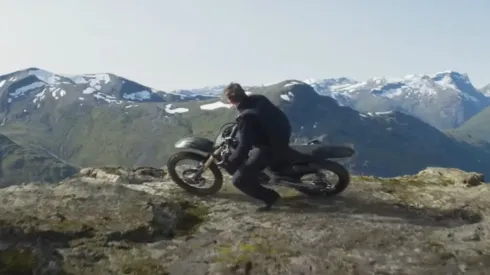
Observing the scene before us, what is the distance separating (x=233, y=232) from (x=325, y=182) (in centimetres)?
409

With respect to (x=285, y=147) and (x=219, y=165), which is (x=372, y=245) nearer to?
(x=285, y=147)

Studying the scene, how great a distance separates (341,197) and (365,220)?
7.35 ft

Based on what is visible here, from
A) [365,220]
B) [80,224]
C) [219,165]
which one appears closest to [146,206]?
[80,224]

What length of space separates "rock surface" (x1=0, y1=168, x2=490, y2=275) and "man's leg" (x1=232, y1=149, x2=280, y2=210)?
1.17 feet

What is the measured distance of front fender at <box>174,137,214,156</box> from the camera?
13.9 metres

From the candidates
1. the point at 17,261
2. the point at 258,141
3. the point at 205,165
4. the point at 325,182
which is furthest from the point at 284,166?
the point at 17,261

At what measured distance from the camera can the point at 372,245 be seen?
9.19 metres

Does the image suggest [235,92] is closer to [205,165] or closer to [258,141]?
[258,141]

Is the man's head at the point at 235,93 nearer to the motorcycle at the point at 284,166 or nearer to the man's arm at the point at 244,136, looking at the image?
the man's arm at the point at 244,136

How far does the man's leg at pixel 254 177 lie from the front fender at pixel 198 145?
1.79m

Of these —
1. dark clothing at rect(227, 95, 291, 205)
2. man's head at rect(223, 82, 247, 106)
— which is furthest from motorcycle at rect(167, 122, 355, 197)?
man's head at rect(223, 82, 247, 106)

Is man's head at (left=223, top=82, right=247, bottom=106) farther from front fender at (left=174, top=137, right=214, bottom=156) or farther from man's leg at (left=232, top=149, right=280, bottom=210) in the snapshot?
front fender at (left=174, top=137, right=214, bottom=156)

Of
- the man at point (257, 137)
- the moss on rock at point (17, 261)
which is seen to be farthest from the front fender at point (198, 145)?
the moss on rock at point (17, 261)

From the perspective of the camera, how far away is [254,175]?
483 inches
